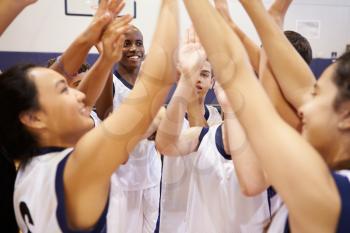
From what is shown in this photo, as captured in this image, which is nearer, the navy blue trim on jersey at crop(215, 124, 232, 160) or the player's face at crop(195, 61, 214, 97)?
the navy blue trim on jersey at crop(215, 124, 232, 160)

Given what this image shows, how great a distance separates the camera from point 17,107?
0.94m

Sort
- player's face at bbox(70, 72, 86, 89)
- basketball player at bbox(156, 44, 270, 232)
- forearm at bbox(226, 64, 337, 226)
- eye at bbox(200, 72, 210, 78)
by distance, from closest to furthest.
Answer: forearm at bbox(226, 64, 337, 226) → basketball player at bbox(156, 44, 270, 232) → player's face at bbox(70, 72, 86, 89) → eye at bbox(200, 72, 210, 78)

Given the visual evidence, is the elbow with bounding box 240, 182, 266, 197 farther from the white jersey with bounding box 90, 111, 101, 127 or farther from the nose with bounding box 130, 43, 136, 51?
the nose with bounding box 130, 43, 136, 51

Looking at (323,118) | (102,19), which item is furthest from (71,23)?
(323,118)

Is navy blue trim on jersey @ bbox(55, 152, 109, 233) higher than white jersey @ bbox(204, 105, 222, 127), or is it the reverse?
navy blue trim on jersey @ bbox(55, 152, 109, 233)

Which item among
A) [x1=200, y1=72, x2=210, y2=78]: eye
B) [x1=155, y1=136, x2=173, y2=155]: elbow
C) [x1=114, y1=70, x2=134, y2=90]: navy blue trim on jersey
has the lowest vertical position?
[x1=114, y1=70, x2=134, y2=90]: navy blue trim on jersey

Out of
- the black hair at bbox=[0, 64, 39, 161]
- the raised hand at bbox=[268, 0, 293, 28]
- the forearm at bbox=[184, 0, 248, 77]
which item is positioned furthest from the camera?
the raised hand at bbox=[268, 0, 293, 28]

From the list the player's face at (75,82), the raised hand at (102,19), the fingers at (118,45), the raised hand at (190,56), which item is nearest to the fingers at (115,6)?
the raised hand at (102,19)

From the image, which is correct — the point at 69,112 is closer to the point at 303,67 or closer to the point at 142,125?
the point at 142,125

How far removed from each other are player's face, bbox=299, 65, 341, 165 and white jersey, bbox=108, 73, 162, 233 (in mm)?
1455

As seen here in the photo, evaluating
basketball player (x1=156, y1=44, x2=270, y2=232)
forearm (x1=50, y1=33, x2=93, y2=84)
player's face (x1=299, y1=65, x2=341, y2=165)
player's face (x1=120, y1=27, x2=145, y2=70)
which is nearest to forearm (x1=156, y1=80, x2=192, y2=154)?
basketball player (x1=156, y1=44, x2=270, y2=232)

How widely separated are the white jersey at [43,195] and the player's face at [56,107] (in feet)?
0.19

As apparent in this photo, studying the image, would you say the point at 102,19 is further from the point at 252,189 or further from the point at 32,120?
the point at 252,189

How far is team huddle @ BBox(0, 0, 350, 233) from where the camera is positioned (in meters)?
0.64
